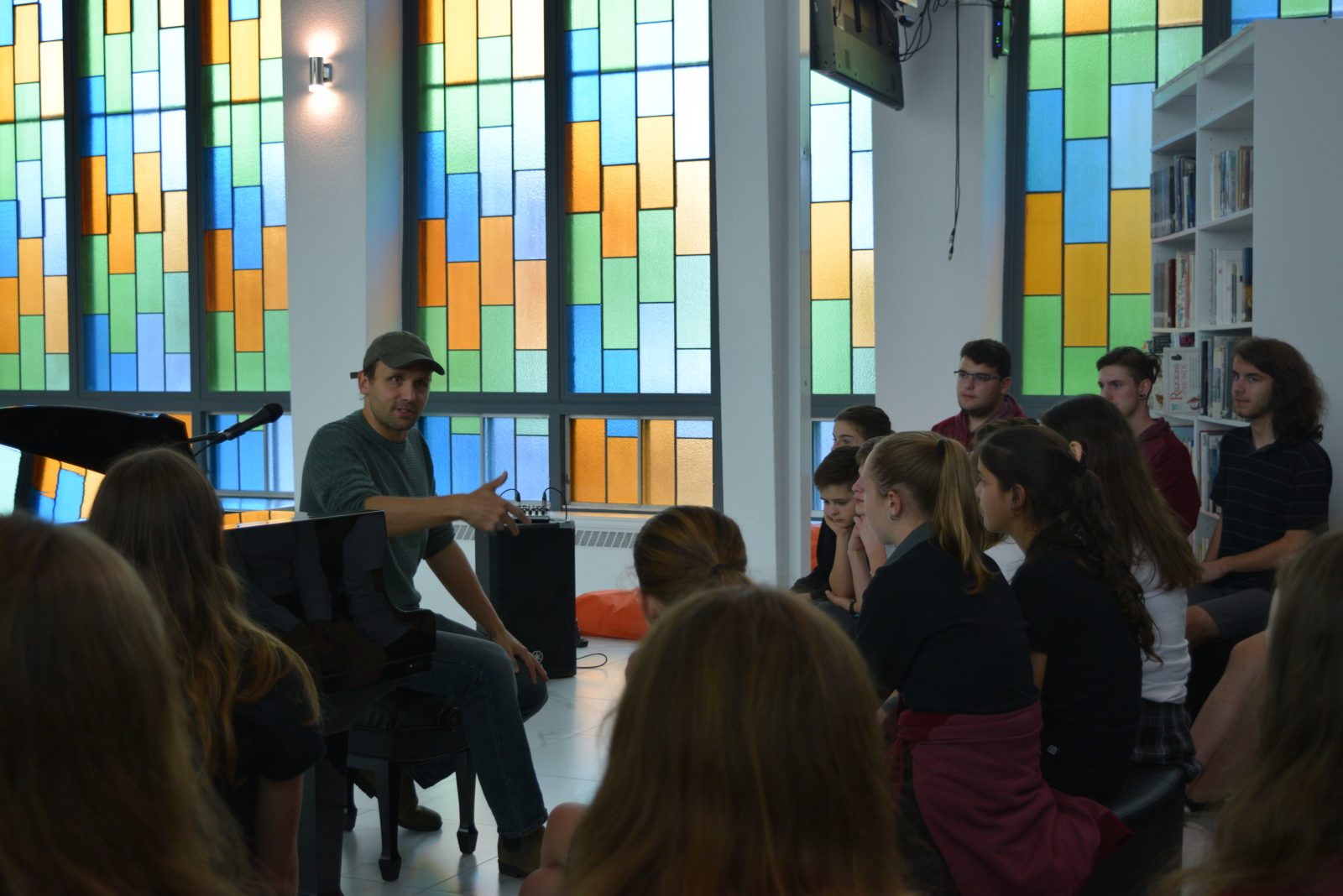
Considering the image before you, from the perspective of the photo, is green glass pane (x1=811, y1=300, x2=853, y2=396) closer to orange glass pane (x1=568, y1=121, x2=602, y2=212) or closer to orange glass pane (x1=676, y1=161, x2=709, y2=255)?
orange glass pane (x1=676, y1=161, x2=709, y2=255)

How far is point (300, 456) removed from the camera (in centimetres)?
740

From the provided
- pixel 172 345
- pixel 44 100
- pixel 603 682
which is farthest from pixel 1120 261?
pixel 44 100

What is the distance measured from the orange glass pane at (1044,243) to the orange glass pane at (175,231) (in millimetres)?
5077

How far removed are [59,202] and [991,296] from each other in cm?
596

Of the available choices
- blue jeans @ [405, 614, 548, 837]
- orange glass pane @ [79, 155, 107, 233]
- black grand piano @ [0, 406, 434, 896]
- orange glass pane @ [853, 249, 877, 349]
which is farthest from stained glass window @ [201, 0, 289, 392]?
blue jeans @ [405, 614, 548, 837]

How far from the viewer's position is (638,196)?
7160mm

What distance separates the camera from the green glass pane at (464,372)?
7484 mm

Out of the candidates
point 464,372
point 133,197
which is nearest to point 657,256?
point 464,372

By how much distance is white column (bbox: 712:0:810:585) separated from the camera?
5.04m

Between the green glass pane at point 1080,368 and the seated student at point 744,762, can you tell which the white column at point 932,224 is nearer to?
the green glass pane at point 1080,368

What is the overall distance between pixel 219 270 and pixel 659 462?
3.05 m

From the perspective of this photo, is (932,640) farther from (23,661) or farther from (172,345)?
(172,345)

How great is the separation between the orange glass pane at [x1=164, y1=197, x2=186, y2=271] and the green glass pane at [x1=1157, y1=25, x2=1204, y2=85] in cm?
571

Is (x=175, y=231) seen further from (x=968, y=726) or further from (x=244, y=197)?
(x=968, y=726)
